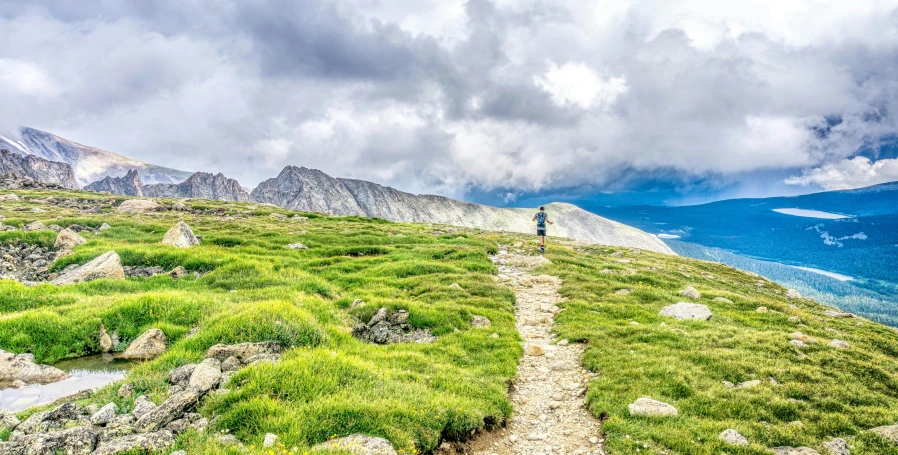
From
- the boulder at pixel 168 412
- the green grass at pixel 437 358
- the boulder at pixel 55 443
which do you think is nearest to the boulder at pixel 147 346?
the green grass at pixel 437 358

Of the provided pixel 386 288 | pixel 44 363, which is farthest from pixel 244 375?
pixel 386 288

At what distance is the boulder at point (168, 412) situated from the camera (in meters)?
6.89

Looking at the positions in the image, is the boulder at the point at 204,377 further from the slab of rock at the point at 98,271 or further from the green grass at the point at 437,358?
the slab of rock at the point at 98,271

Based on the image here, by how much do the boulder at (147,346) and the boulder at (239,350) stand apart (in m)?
2.40

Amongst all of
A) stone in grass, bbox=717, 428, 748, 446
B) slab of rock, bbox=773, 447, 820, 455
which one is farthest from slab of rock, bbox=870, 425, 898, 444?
stone in grass, bbox=717, 428, 748, 446

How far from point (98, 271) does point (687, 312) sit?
2730 centimetres

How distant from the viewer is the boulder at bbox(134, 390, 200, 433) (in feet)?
22.6

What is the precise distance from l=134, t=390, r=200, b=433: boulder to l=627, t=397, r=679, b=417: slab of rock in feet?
32.9

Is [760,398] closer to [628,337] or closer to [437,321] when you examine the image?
[628,337]

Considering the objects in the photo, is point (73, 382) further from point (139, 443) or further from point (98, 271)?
point (98, 271)

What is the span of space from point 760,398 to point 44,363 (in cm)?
1914

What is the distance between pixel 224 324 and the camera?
36.7 ft

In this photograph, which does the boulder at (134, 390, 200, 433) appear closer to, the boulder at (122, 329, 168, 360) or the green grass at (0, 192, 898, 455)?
the green grass at (0, 192, 898, 455)

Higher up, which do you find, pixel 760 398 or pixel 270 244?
pixel 270 244
